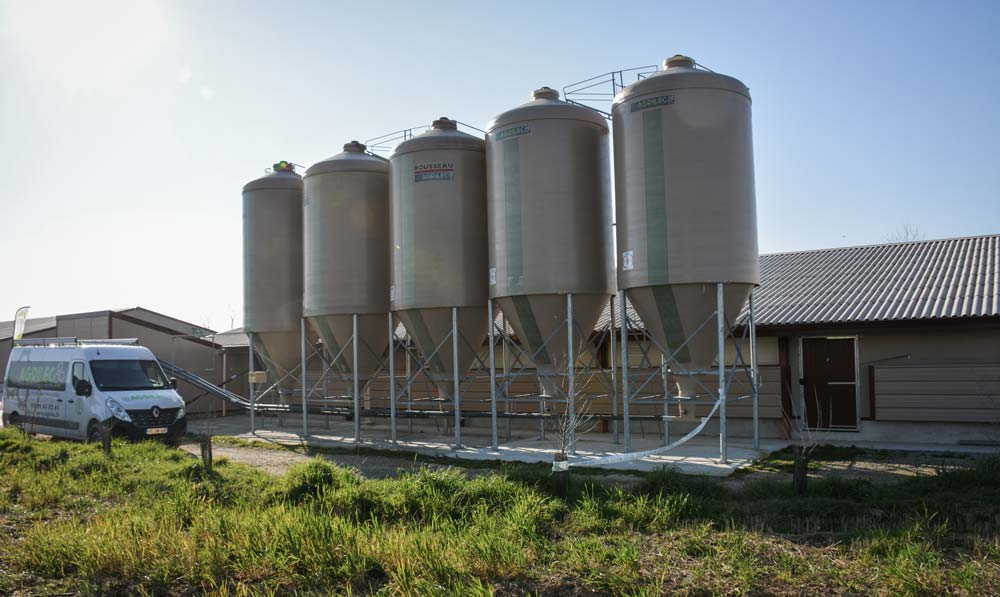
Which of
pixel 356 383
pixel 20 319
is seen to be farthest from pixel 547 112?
pixel 20 319

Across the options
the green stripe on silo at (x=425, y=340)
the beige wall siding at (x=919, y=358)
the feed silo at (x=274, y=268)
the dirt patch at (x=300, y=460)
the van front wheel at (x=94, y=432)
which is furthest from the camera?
A: the feed silo at (x=274, y=268)

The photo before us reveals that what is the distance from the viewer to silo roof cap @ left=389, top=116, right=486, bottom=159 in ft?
60.1

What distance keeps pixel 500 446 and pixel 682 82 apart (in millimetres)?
9397

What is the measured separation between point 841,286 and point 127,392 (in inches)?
717

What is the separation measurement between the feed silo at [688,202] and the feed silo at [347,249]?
7.72 meters

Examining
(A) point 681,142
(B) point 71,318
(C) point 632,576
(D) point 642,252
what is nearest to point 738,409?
(D) point 642,252

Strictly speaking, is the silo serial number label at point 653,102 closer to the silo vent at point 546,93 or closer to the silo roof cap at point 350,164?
the silo vent at point 546,93

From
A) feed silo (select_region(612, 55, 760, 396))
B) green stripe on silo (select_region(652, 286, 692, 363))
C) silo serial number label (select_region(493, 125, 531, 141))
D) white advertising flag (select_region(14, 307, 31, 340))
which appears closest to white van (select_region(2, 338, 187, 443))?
white advertising flag (select_region(14, 307, 31, 340))

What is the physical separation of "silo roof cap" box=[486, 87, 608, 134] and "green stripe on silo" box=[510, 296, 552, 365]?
4.01m

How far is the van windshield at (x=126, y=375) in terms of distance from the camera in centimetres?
1791

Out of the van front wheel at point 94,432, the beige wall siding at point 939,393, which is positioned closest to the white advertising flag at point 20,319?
the van front wheel at point 94,432

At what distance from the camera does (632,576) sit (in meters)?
6.67

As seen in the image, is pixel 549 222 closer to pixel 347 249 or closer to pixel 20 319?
pixel 347 249

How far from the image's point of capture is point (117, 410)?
17.2 metres
